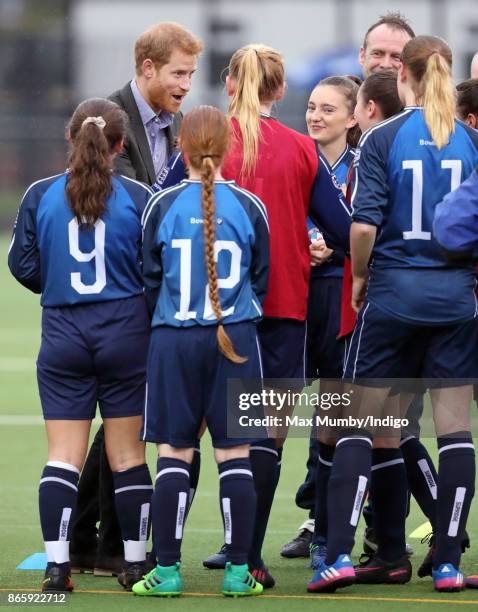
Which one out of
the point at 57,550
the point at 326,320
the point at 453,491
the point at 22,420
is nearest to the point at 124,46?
the point at 22,420

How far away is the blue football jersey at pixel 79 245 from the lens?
213 inches

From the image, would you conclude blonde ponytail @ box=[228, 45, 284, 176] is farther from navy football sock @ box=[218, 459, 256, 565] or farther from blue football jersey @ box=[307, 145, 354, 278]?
navy football sock @ box=[218, 459, 256, 565]

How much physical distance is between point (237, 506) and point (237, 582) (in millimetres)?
310

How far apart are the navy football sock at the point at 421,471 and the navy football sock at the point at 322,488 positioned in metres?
0.32

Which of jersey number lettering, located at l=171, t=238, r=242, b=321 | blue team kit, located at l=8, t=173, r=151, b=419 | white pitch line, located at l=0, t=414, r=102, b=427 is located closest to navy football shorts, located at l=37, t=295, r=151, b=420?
blue team kit, located at l=8, t=173, r=151, b=419

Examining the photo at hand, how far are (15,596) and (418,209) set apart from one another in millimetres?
2083

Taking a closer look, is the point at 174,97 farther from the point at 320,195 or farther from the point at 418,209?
the point at 418,209

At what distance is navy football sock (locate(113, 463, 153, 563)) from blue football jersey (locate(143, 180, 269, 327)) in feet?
2.13

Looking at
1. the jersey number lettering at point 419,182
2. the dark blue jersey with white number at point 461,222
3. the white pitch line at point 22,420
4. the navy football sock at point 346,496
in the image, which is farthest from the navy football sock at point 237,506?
the white pitch line at point 22,420

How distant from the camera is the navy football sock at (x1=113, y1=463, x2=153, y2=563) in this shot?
217 inches

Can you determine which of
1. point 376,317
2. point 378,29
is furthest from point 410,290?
point 378,29

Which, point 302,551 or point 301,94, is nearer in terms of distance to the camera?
point 302,551

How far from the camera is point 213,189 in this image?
5273 mm

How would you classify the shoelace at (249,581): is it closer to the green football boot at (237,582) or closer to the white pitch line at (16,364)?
the green football boot at (237,582)
